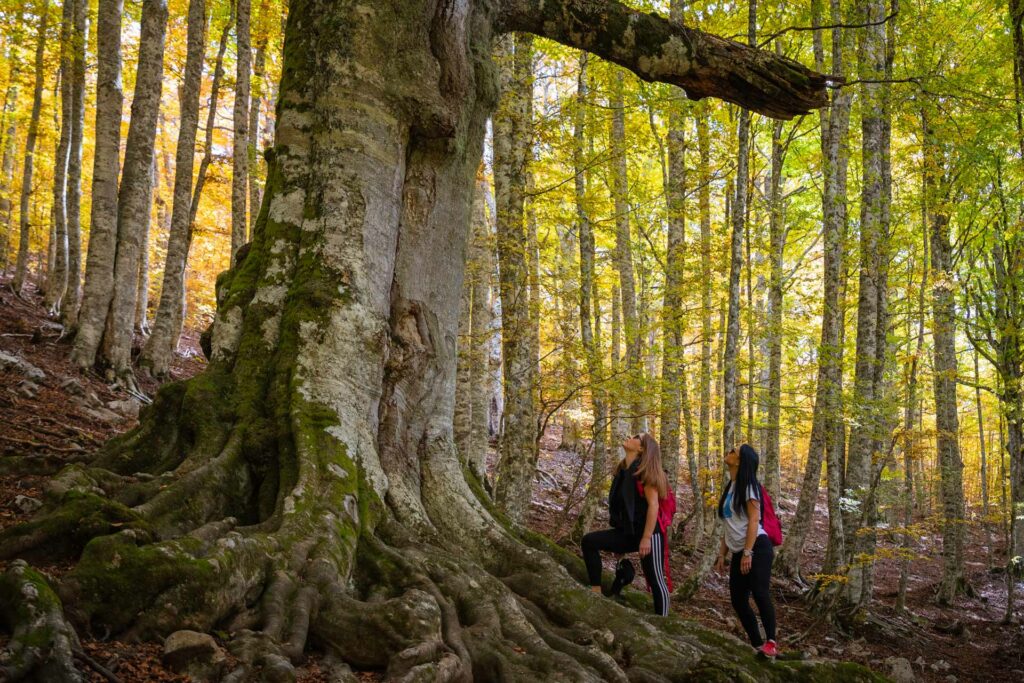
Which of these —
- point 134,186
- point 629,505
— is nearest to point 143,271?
point 134,186

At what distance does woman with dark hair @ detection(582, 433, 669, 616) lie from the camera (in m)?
5.81

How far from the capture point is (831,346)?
34.5 ft

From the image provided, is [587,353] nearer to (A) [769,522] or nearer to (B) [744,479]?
(B) [744,479]

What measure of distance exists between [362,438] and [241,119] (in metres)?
9.99

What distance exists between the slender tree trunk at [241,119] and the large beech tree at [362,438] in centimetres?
750

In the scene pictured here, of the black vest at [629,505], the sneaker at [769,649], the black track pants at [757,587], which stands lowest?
the sneaker at [769,649]

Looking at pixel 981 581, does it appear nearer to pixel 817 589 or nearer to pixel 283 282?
pixel 817 589

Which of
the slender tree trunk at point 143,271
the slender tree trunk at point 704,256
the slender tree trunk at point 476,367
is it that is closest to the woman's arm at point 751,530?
the slender tree trunk at point 476,367

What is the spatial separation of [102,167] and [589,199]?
7.42 meters

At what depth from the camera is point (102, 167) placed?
1041cm

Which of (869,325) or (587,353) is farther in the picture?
(869,325)

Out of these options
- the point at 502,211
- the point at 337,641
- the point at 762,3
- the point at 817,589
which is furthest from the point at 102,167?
the point at 817,589

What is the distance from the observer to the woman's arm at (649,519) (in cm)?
578

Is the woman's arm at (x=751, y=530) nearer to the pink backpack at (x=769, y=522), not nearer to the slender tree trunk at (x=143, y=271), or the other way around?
the pink backpack at (x=769, y=522)
